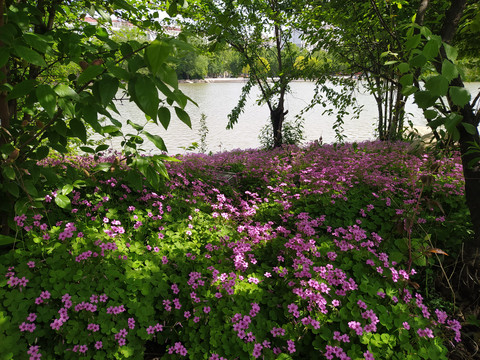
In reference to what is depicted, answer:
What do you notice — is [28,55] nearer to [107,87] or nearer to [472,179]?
[107,87]

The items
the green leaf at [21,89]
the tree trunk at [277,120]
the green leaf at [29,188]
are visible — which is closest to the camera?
the green leaf at [21,89]

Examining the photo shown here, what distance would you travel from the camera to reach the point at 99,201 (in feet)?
10.0

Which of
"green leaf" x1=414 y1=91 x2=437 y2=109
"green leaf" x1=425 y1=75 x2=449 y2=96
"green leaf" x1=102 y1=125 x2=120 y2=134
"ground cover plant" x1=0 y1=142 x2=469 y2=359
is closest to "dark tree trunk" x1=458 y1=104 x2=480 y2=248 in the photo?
"ground cover plant" x1=0 y1=142 x2=469 y2=359

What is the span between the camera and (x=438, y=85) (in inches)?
46.9

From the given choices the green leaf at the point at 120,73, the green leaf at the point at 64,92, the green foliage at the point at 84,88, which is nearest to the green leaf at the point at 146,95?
the green foliage at the point at 84,88

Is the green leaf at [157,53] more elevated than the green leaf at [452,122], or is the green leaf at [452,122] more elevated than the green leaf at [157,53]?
the green leaf at [157,53]

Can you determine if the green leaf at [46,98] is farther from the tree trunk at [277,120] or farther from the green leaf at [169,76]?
the tree trunk at [277,120]

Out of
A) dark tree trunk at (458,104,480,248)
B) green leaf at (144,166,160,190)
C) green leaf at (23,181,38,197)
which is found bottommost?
dark tree trunk at (458,104,480,248)

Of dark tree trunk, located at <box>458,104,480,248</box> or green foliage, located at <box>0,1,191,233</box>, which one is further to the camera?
dark tree trunk, located at <box>458,104,480,248</box>

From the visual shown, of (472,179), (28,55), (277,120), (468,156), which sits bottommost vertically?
(277,120)

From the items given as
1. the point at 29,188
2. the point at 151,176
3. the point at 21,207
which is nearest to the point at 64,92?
the point at 151,176

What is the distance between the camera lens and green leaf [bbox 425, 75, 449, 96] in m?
1.18

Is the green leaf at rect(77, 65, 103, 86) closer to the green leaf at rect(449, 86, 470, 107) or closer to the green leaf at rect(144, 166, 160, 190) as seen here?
the green leaf at rect(144, 166, 160, 190)

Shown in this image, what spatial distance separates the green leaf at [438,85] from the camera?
118 cm
